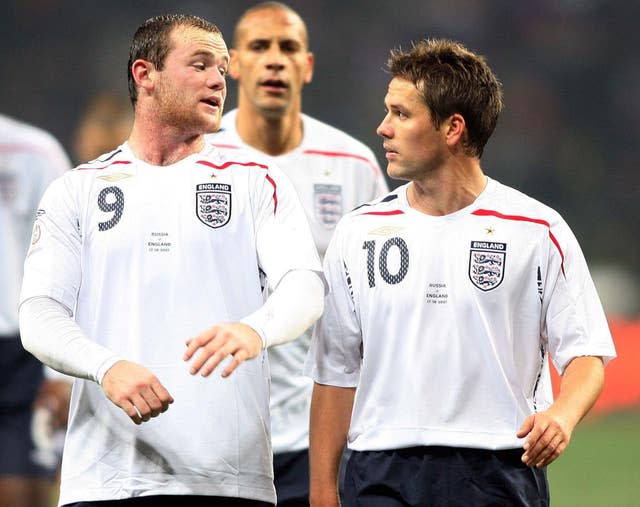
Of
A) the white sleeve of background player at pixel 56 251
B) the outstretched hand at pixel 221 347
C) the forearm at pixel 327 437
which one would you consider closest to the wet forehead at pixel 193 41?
the white sleeve of background player at pixel 56 251

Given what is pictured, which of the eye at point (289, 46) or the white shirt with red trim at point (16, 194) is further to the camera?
the eye at point (289, 46)

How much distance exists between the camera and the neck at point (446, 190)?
12.7ft

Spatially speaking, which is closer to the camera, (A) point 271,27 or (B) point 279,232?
(B) point 279,232

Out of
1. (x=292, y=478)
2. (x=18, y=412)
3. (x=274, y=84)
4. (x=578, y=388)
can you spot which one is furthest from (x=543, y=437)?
(x=18, y=412)

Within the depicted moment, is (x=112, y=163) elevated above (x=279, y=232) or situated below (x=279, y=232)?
above

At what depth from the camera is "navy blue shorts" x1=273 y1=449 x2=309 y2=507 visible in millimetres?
5227

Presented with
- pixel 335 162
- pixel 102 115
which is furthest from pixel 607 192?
pixel 335 162

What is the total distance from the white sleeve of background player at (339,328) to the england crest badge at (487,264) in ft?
1.21

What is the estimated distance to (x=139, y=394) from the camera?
3234 millimetres

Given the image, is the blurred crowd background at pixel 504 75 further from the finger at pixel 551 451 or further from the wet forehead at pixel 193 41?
the finger at pixel 551 451

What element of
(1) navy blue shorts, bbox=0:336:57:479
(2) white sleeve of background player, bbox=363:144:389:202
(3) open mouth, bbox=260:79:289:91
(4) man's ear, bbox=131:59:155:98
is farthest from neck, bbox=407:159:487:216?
(1) navy blue shorts, bbox=0:336:57:479

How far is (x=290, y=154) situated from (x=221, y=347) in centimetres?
242

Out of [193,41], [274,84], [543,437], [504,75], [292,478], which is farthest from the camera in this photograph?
[504,75]

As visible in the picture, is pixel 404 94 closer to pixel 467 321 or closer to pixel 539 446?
pixel 467 321
